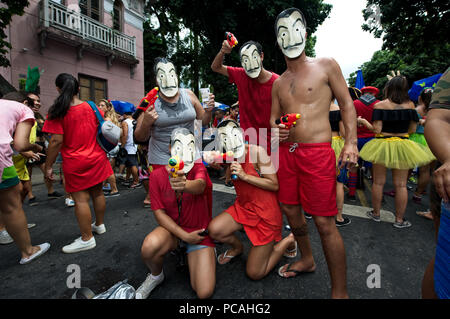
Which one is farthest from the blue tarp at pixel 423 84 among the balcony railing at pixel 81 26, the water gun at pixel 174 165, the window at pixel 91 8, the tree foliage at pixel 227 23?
the window at pixel 91 8

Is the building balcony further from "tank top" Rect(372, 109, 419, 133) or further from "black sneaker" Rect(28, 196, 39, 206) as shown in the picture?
"tank top" Rect(372, 109, 419, 133)

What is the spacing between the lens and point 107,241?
2.79 meters

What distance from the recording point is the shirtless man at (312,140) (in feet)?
5.24

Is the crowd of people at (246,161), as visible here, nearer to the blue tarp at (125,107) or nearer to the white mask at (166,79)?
the white mask at (166,79)

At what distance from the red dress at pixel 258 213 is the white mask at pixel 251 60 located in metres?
0.78

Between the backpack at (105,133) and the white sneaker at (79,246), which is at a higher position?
the backpack at (105,133)

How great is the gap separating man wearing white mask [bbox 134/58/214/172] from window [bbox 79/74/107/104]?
8.64 m

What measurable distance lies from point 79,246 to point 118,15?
11821 millimetres

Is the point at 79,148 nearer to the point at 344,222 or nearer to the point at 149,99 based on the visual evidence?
the point at 149,99

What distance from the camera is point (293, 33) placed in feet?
5.71

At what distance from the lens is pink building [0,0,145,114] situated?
766 cm

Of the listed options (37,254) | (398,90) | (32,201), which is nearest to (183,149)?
(37,254)

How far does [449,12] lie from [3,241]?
→ 12656 mm
